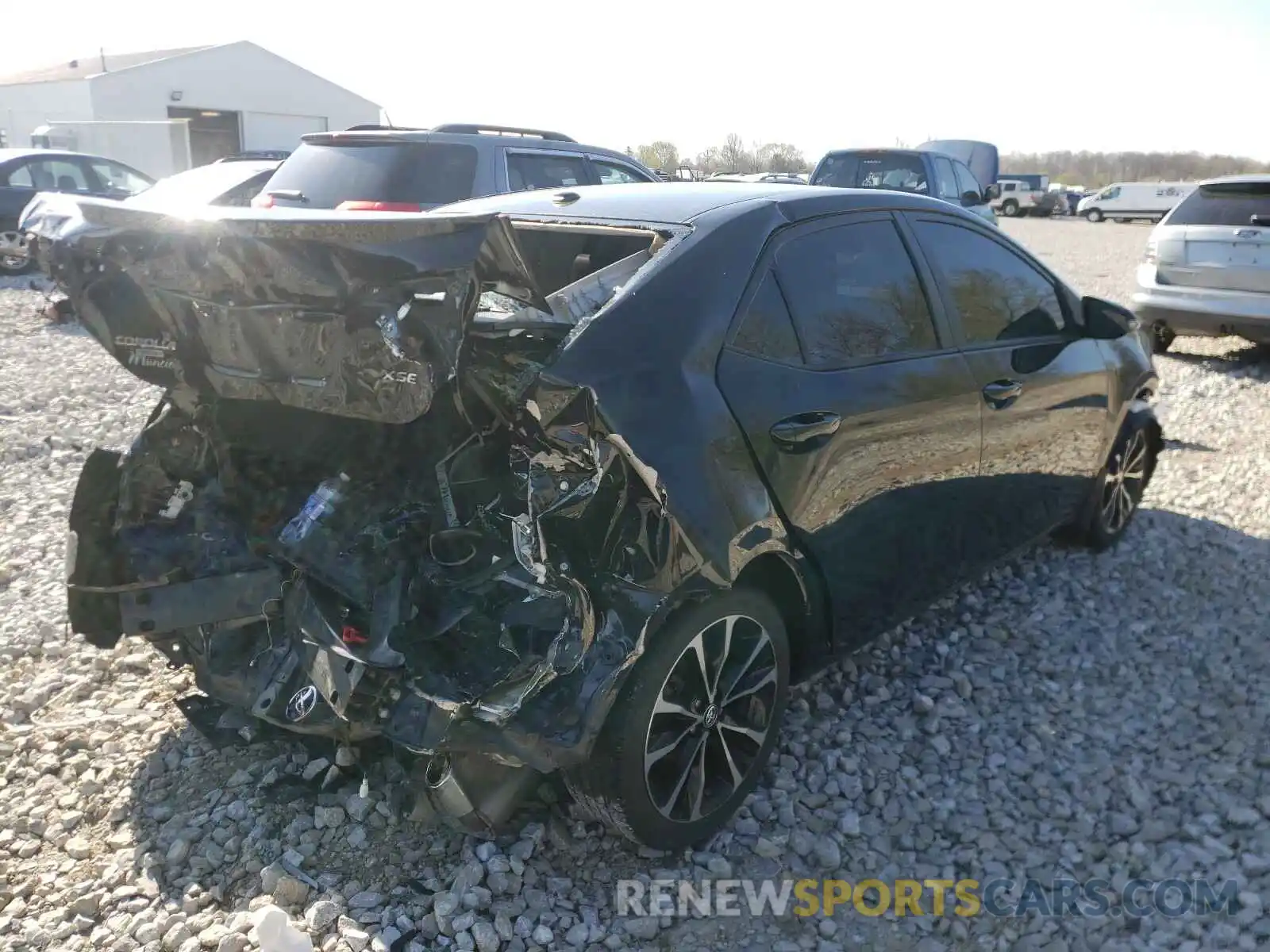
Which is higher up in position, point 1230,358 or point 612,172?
point 612,172

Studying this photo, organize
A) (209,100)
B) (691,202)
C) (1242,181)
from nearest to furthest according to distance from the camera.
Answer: (691,202), (1242,181), (209,100)

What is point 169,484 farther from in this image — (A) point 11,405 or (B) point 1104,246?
(B) point 1104,246

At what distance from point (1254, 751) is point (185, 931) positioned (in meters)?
3.46

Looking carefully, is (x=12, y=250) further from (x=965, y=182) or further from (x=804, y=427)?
(x=804, y=427)

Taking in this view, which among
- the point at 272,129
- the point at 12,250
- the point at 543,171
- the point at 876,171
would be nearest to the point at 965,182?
the point at 876,171

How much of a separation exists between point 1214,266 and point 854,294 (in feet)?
23.7

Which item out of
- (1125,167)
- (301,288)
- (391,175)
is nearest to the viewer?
(301,288)

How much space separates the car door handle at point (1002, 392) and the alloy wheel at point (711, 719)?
1451 millimetres

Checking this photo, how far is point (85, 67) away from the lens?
4244cm

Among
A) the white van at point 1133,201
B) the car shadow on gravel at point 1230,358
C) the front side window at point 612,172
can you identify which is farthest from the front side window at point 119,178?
the white van at point 1133,201

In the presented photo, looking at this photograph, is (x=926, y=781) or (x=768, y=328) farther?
(x=926, y=781)

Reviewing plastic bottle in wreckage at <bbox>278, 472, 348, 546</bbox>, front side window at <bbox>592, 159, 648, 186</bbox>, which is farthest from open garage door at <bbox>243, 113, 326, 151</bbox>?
plastic bottle in wreckage at <bbox>278, 472, 348, 546</bbox>

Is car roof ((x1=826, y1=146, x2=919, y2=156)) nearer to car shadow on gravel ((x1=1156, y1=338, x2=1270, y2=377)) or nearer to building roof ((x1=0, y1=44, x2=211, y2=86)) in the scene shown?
car shadow on gravel ((x1=1156, y1=338, x2=1270, y2=377))

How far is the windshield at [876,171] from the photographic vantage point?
13.0m
